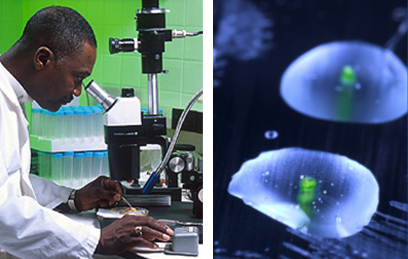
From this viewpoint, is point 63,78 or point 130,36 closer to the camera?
point 63,78

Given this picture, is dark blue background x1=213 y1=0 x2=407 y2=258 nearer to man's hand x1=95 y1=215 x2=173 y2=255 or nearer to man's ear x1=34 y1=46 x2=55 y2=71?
man's hand x1=95 y1=215 x2=173 y2=255

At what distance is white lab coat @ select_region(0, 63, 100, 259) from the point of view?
4.56 feet

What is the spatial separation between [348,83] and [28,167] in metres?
0.78

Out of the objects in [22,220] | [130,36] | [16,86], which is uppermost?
[130,36]

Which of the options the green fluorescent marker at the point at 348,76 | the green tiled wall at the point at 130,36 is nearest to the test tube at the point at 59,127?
the green tiled wall at the point at 130,36

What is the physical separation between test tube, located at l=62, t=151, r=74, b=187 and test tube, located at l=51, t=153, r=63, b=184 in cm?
1

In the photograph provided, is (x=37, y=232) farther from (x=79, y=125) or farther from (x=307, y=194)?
(x=79, y=125)

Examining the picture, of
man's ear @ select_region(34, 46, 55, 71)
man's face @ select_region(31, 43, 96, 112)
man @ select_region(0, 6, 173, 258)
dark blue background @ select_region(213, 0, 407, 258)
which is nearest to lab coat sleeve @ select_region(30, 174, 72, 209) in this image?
man @ select_region(0, 6, 173, 258)

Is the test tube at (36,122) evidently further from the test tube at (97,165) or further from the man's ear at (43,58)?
the man's ear at (43,58)

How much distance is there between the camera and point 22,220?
4.57ft

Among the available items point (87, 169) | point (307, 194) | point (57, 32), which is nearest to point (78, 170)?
point (87, 169)

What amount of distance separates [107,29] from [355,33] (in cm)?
162

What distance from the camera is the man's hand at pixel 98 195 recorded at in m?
1.75

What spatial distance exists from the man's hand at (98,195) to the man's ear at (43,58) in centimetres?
37
